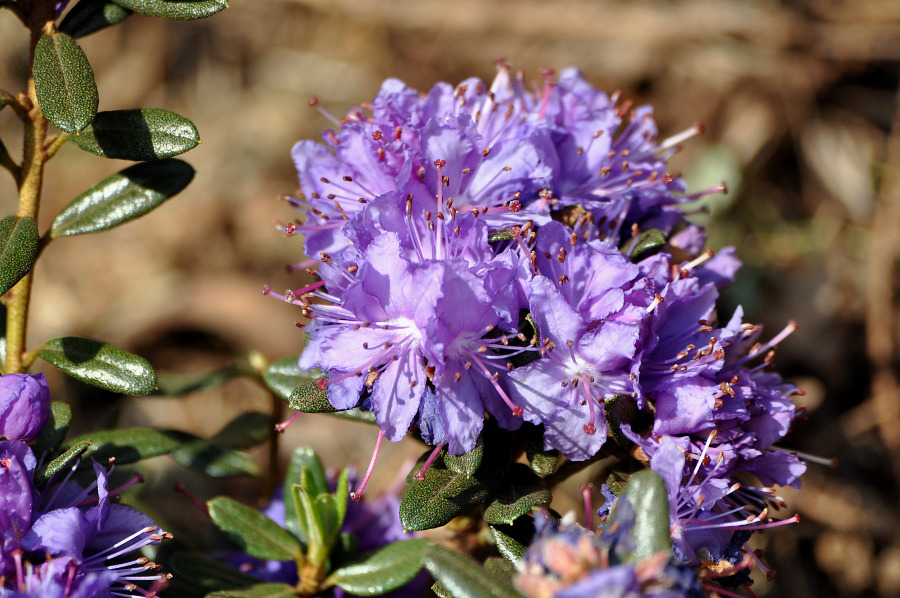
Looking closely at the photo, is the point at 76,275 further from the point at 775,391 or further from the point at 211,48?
the point at 775,391

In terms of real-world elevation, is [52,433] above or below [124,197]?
below

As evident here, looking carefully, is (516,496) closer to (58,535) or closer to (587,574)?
(587,574)

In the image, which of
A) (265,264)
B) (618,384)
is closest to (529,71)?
(265,264)

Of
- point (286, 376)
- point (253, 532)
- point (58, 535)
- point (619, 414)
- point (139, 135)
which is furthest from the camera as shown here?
point (286, 376)

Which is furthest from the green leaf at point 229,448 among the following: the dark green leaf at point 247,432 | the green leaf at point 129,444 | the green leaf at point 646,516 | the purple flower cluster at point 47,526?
the green leaf at point 646,516

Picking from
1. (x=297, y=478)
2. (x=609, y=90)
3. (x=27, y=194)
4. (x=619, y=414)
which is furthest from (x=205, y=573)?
(x=609, y=90)

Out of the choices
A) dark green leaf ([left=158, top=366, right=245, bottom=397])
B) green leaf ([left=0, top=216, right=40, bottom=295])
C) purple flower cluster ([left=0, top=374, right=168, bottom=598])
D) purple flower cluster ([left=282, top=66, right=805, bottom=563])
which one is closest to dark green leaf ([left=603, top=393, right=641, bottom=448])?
purple flower cluster ([left=282, top=66, right=805, bottom=563])
